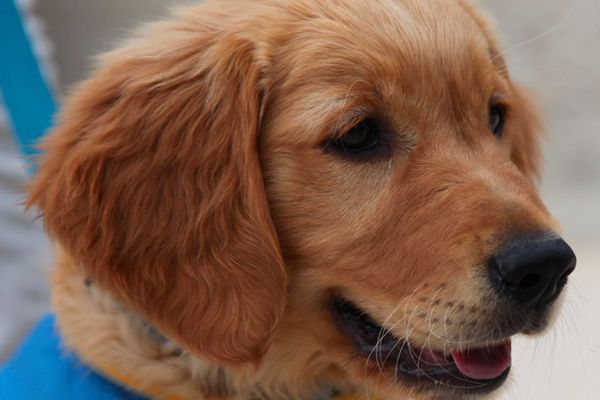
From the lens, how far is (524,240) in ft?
6.02

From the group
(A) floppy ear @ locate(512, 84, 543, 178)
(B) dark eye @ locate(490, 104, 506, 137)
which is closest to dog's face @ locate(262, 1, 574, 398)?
(B) dark eye @ locate(490, 104, 506, 137)

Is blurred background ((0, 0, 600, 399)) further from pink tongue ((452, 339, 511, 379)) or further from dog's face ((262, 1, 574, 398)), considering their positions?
dog's face ((262, 1, 574, 398))

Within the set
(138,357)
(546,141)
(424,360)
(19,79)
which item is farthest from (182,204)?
(546,141)

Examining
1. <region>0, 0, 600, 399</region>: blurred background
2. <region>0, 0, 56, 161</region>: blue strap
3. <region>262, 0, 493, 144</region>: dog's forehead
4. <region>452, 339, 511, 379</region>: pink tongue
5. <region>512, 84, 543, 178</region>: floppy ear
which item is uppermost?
<region>262, 0, 493, 144</region>: dog's forehead

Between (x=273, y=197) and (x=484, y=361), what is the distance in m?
0.66

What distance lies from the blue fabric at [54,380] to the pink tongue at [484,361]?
0.80 m

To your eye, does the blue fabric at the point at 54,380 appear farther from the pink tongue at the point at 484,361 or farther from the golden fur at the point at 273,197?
the pink tongue at the point at 484,361

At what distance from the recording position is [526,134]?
2816 millimetres

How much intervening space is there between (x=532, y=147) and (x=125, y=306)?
147 cm

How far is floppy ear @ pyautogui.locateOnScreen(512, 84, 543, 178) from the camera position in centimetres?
269

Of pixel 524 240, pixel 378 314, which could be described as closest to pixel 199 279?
pixel 378 314

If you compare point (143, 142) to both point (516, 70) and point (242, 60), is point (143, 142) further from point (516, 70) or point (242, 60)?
point (516, 70)

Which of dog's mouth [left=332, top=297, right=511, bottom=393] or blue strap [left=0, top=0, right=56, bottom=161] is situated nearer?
dog's mouth [left=332, top=297, right=511, bottom=393]

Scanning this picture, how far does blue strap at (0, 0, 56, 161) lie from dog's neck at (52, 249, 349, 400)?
0.81 m
